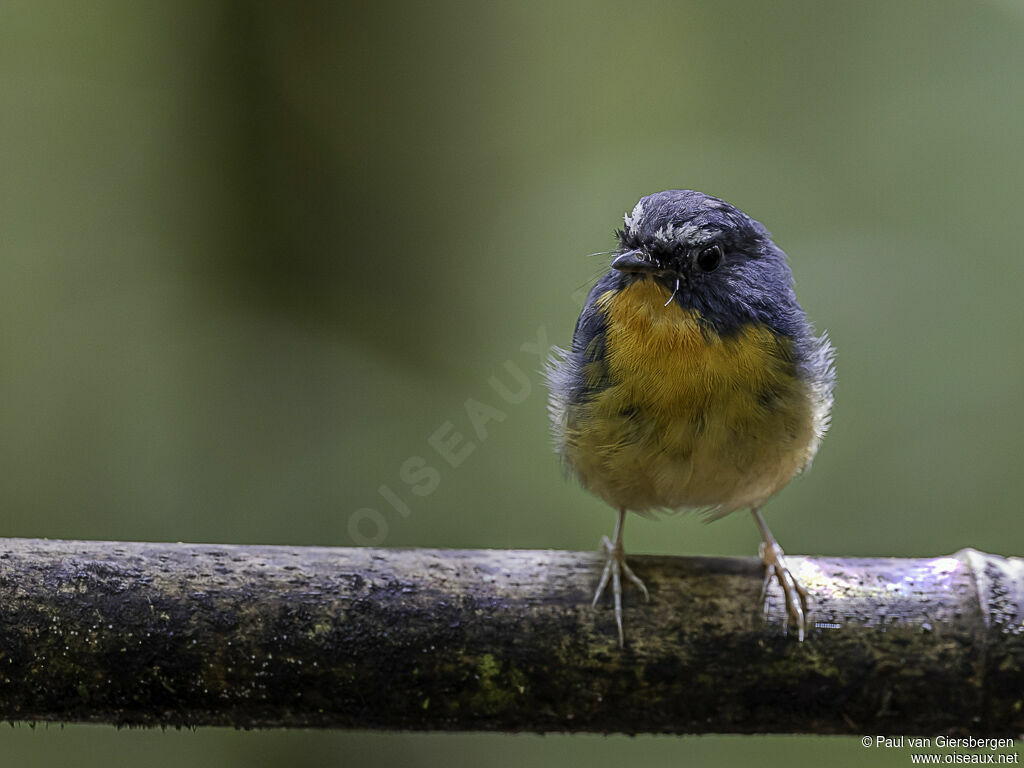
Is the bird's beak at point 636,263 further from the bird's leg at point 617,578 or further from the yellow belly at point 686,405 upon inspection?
the bird's leg at point 617,578

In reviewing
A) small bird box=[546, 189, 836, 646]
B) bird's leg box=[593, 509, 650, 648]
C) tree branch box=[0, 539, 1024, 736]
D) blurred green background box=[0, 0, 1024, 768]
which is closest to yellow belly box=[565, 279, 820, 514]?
small bird box=[546, 189, 836, 646]

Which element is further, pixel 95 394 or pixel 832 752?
pixel 95 394

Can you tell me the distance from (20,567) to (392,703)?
0.98 meters

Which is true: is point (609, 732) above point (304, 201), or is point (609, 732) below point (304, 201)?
below

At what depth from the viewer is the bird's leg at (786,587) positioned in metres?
2.39

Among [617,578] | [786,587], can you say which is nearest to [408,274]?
[617,578]

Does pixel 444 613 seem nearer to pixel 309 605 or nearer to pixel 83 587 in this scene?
pixel 309 605

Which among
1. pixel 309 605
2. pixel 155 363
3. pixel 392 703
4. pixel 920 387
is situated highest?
pixel 920 387

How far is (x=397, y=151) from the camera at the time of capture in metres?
5.04

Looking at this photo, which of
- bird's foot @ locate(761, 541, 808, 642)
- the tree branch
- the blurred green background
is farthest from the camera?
the blurred green background

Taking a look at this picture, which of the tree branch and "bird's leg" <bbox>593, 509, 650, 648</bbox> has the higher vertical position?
"bird's leg" <bbox>593, 509, 650, 648</bbox>

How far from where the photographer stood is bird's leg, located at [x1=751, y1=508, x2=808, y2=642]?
7.86 feet

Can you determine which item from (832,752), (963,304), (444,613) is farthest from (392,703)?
(963,304)

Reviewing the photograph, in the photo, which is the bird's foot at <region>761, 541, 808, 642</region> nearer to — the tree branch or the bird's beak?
the tree branch
